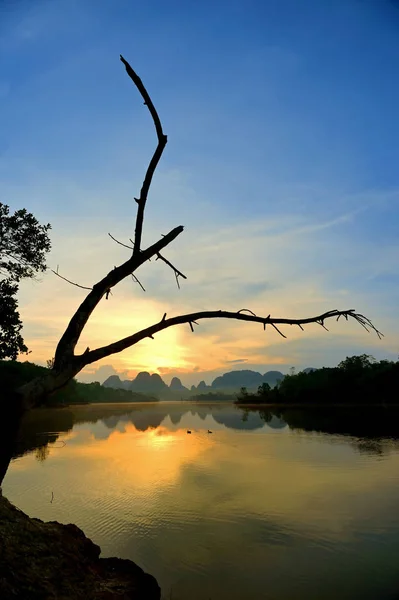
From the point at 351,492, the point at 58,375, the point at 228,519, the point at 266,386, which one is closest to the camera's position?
the point at 58,375

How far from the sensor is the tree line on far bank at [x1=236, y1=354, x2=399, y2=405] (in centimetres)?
10969

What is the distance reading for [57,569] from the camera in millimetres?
6180

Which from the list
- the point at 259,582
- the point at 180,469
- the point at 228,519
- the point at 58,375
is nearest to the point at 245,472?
the point at 180,469

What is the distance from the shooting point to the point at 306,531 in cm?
1279

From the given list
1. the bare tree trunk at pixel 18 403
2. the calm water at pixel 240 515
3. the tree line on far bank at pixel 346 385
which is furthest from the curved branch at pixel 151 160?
the tree line on far bank at pixel 346 385

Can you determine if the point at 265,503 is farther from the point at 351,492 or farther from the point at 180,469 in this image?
the point at 180,469

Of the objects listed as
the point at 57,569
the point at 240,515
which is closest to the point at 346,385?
the point at 240,515

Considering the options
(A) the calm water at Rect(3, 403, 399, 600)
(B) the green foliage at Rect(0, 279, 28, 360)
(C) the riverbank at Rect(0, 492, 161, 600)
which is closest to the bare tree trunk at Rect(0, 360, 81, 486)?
(C) the riverbank at Rect(0, 492, 161, 600)

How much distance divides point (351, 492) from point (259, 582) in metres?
10.7

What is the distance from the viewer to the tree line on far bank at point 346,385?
109688mm

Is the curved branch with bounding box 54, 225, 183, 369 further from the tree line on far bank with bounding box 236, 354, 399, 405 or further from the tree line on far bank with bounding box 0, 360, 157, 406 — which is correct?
the tree line on far bank with bounding box 236, 354, 399, 405

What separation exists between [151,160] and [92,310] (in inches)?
58.8

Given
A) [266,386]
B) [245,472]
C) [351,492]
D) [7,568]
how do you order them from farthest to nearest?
1. [266,386]
2. [245,472]
3. [351,492]
4. [7,568]

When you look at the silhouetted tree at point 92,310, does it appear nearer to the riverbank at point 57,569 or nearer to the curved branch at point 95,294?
the curved branch at point 95,294
